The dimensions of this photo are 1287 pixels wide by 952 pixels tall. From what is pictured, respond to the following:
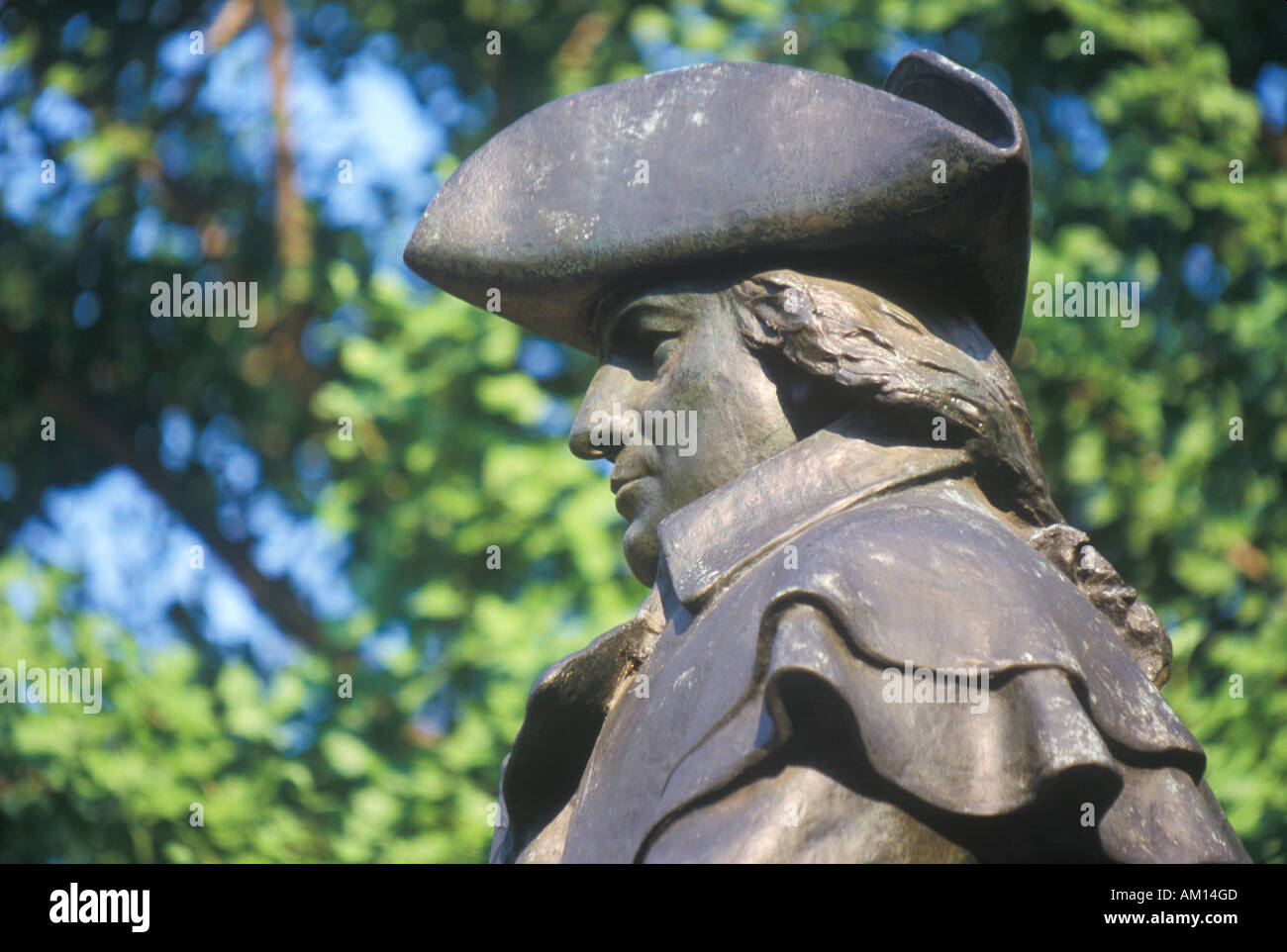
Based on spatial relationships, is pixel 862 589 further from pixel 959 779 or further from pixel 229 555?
pixel 229 555

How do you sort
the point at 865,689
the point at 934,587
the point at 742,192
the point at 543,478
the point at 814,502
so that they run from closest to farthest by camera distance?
1. the point at 865,689
2. the point at 934,587
3. the point at 814,502
4. the point at 742,192
5. the point at 543,478

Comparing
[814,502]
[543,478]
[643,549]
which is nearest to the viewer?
[814,502]

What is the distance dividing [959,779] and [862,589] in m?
0.27

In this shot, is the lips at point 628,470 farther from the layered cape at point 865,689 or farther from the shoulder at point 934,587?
the shoulder at point 934,587

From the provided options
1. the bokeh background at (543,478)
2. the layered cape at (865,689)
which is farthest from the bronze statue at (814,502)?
the bokeh background at (543,478)

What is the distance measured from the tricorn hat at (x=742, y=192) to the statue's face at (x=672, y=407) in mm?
70

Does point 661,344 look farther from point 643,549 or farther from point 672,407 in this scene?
point 643,549

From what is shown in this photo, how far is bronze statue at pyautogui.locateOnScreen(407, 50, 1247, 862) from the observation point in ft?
7.07

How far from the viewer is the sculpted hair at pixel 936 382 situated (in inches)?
101

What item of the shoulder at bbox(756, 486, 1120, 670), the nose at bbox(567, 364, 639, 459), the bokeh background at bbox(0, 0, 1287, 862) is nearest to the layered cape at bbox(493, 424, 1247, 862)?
the shoulder at bbox(756, 486, 1120, 670)

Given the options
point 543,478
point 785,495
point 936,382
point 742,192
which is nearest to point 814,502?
point 785,495

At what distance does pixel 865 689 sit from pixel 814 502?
0.44 m

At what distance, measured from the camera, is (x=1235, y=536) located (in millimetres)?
6199

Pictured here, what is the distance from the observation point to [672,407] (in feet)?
9.09
